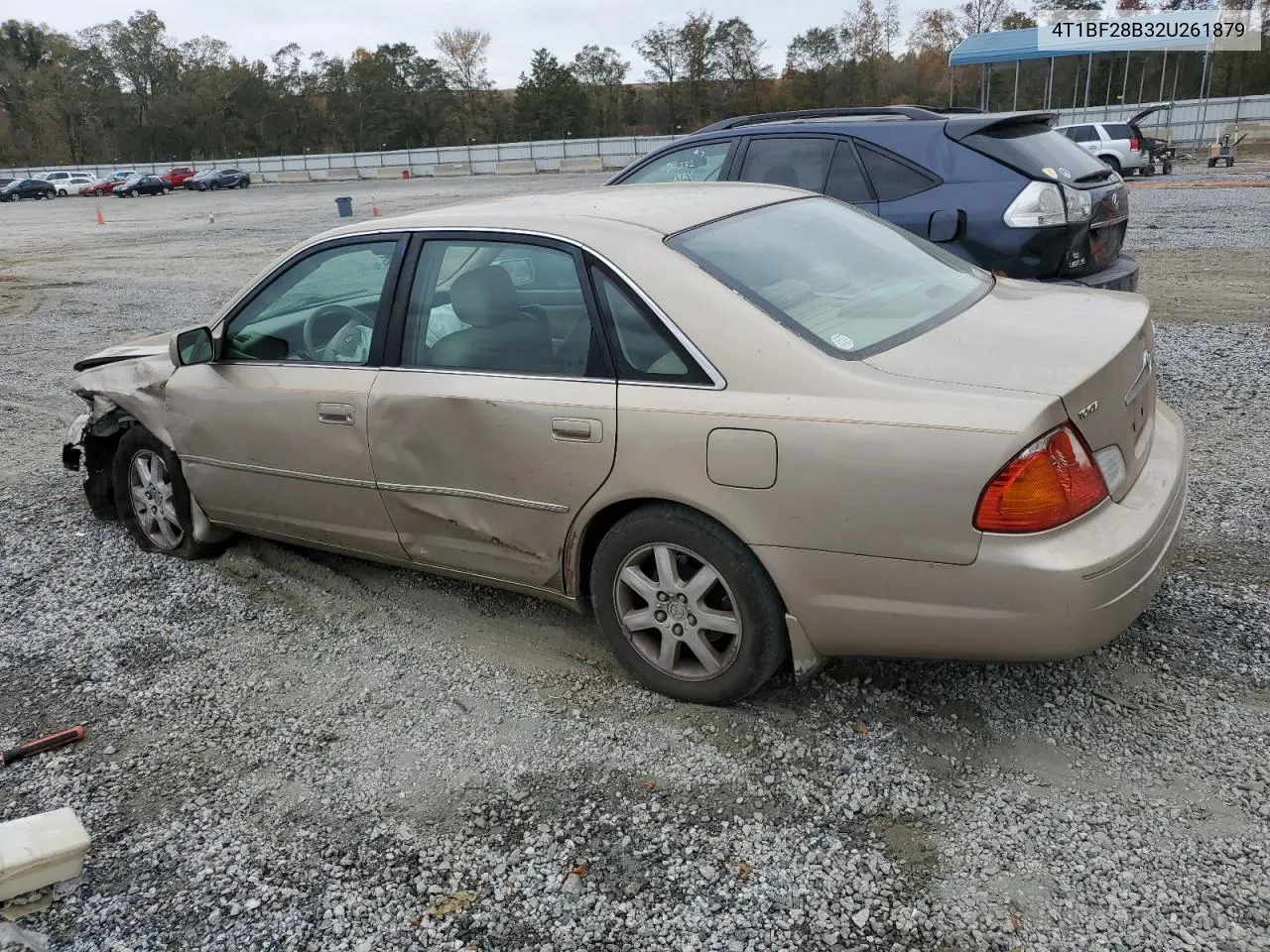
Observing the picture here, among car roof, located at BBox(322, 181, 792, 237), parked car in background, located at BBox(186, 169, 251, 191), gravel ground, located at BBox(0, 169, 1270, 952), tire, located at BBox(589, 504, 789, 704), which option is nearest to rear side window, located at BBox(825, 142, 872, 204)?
car roof, located at BBox(322, 181, 792, 237)

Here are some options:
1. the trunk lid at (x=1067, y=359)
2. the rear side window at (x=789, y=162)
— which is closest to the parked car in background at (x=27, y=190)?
the rear side window at (x=789, y=162)

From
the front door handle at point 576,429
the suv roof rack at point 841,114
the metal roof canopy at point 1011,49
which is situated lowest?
the front door handle at point 576,429

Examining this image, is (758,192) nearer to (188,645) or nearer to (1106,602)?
(1106,602)

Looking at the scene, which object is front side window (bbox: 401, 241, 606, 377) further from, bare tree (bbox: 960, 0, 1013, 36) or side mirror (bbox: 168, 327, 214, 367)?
bare tree (bbox: 960, 0, 1013, 36)

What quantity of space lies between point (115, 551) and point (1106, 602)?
4511 millimetres

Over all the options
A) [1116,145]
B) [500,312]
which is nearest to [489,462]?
[500,312]

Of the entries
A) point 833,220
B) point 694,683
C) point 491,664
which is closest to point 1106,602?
point 694,683

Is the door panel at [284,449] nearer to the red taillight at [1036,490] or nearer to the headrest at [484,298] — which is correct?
the headrest at [484,298]

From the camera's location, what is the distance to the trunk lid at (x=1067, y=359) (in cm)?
270

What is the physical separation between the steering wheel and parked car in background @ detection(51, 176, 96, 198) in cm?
6294

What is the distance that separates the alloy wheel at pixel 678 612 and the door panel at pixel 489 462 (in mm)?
285

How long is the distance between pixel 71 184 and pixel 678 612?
65575mm

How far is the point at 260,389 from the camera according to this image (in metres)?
4.05

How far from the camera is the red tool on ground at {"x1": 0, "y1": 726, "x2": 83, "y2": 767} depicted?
330cm
